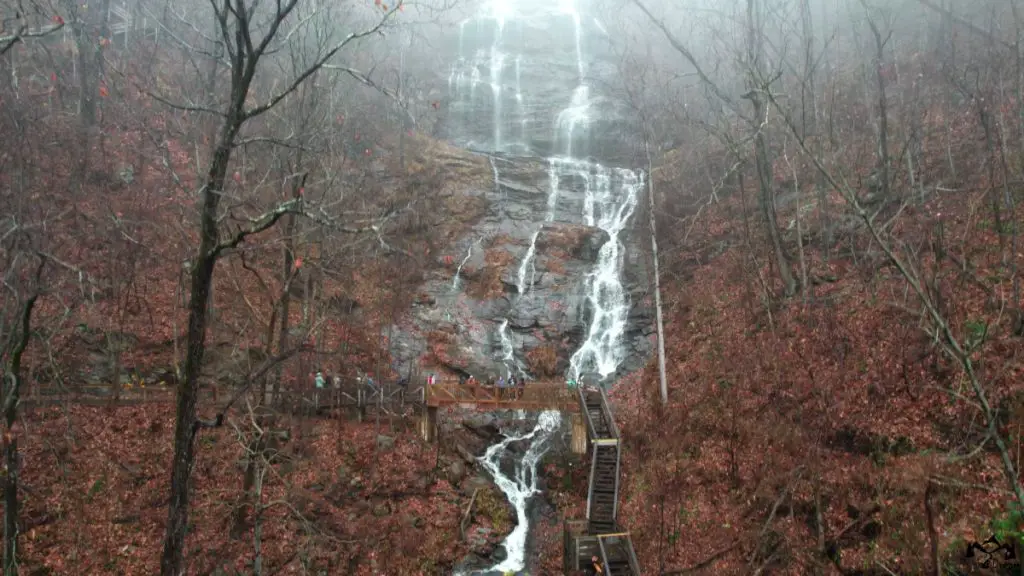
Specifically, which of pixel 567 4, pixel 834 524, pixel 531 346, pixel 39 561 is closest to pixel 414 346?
pixel 531 346

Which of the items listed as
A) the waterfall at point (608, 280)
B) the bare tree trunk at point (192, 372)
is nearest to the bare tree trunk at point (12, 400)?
the bare tree trunk at point (192, 372)

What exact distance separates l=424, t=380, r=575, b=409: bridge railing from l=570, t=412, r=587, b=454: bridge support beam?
50 centimetres

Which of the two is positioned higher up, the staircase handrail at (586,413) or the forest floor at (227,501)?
the staircase handrail at (586,413)

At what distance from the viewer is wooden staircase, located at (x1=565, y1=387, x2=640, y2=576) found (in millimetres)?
13008

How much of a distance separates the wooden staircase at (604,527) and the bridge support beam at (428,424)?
19.0ft

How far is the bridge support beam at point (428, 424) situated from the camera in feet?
66.5

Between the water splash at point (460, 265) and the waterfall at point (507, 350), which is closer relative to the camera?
the waterfall at point (507, 350)

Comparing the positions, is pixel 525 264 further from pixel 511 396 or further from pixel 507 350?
pixel 511 396

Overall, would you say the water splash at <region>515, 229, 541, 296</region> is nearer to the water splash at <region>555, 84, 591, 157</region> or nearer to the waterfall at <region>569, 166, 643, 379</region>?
the waterfall at <region>569, 166, 643, 379</region>

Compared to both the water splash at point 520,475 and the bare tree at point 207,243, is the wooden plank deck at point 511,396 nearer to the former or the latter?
the water splash at point 520,475

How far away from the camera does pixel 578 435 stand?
20.0 metres

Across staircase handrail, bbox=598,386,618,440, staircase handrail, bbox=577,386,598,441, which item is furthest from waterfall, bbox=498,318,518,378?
staircase handrail, bbox=598,386,618,440

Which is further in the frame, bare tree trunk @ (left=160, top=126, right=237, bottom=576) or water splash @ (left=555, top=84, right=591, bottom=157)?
water splash @ (left=555, top=84, right=591, bottom=157)

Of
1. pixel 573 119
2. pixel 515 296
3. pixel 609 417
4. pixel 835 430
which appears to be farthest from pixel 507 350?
pixel 573 119
